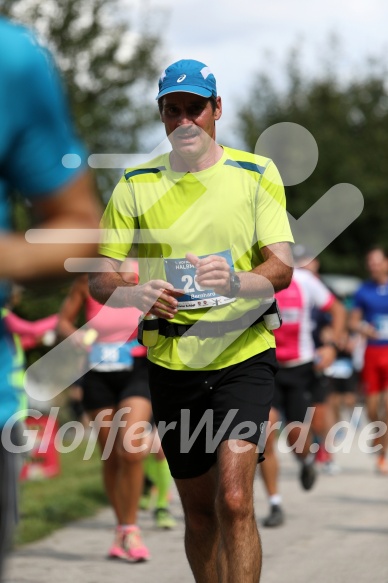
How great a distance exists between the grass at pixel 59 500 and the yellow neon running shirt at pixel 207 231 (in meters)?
3.50

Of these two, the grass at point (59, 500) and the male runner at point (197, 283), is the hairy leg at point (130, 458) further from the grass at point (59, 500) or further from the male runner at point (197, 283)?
the male runner at point (197, 283)

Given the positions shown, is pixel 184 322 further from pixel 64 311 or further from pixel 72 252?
pixel 64 311

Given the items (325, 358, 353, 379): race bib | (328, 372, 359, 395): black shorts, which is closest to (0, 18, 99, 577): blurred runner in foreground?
(325, 358, 353, 379): race bib

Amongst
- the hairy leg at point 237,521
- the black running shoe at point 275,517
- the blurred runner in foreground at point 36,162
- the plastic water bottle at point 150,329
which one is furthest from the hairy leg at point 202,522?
the black running shoe at point 275,517

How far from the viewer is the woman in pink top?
8156mm

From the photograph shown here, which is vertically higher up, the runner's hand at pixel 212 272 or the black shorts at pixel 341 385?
the runner's hand at pixel 212 272

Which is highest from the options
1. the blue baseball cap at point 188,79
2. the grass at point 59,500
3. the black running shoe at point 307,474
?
the blue baseball cap at point 188,79

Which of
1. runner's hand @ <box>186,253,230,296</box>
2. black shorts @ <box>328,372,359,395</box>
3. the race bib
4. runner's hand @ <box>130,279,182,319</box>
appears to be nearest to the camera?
runner's hand @ <box>186,253,230,296</box>

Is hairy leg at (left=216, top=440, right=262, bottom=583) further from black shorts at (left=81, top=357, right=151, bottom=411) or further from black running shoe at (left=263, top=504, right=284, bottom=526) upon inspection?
black running shoe at (left=263, top=504, right=284, bottom=526)

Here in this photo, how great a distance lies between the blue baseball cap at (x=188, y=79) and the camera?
5.18 metres

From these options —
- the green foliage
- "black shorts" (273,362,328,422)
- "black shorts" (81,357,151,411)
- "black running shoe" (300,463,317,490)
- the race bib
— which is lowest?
"black running shoe" (300,463,317,490)

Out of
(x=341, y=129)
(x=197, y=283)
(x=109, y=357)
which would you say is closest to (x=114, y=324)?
(x=109, y=357)

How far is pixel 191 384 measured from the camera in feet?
17.1

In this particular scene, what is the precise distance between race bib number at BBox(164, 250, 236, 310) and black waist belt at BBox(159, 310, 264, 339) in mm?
78
